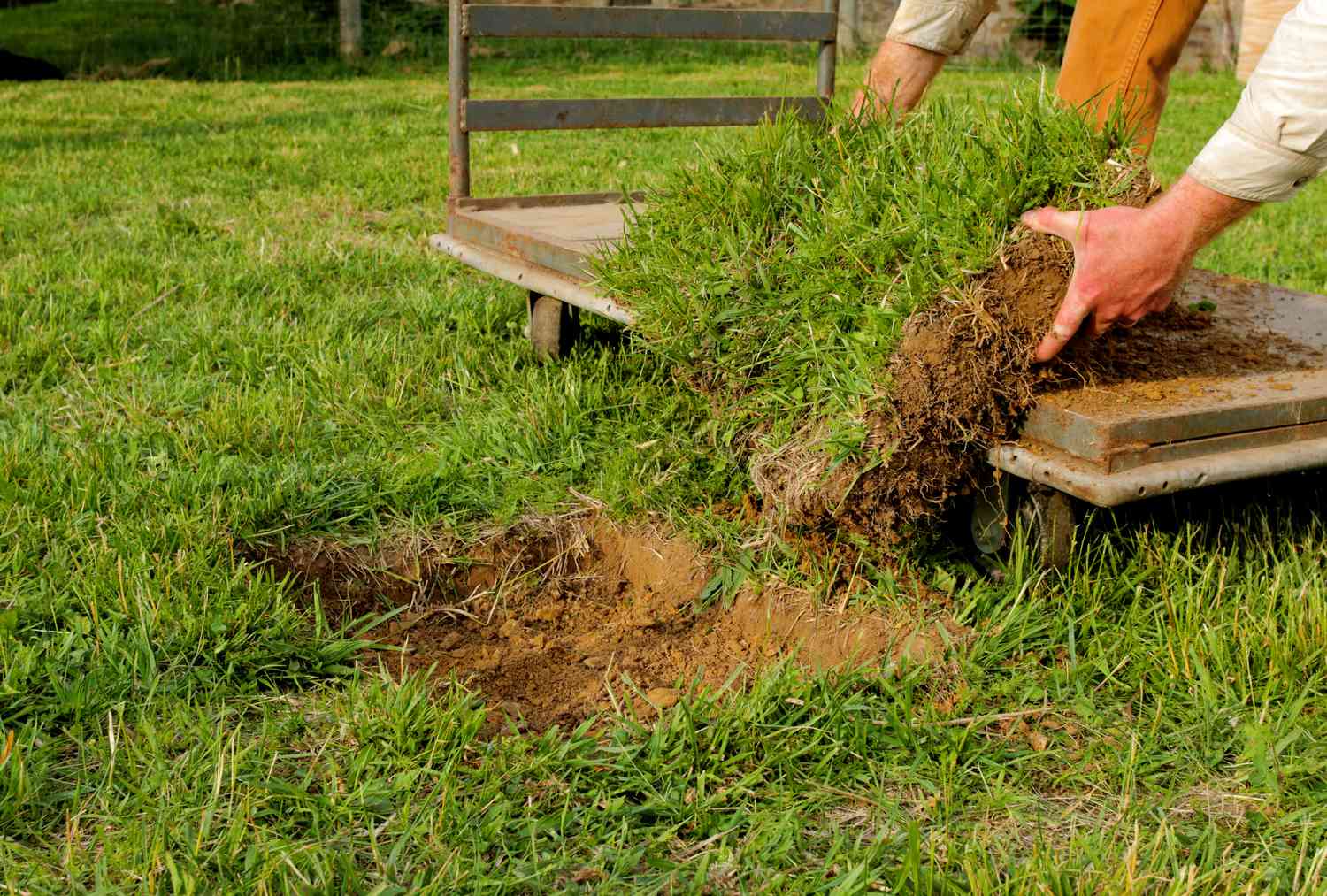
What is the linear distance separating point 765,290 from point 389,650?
1060 mm

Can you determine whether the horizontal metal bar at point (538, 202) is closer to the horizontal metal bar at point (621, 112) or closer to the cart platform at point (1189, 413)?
the horizontal metal bar at point (621, 112)

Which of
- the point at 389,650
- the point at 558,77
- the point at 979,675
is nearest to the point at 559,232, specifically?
the point at 389,650

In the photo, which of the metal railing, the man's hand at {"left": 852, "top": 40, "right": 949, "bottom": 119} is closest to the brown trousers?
the man's hand at {"left": 852, "top": 40, "right": 949, "bottom": 119}

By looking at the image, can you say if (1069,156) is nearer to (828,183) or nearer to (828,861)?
(828,183)

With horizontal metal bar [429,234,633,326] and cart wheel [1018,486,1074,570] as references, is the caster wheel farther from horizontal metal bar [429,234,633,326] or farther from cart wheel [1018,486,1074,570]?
horizontal metal bar [429,234,633,326]

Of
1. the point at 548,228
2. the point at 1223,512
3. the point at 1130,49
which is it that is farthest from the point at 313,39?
the point at 1223,512

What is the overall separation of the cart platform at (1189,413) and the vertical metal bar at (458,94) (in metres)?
0.99

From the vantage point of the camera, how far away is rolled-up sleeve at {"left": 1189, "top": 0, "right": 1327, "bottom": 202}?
86.6 inches

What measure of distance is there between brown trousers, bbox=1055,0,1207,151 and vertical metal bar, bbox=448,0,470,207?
1.78 m

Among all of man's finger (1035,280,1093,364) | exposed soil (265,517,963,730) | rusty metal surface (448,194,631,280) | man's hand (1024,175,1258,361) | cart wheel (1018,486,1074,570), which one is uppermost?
man's hand (1024,175,1258,361)

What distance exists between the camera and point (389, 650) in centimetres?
268

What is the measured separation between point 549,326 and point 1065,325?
1780 mm

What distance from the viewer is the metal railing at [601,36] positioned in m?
4.02

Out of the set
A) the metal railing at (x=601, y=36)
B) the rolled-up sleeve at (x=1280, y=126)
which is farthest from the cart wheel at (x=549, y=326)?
the rolled-up sleeve at (x=1280, y=126)
